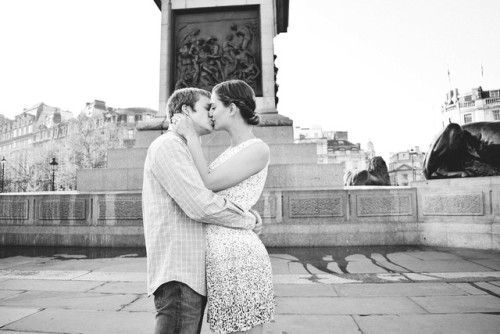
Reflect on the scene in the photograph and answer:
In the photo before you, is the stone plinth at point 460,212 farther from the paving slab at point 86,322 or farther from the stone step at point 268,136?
the paving slab at point 86,322

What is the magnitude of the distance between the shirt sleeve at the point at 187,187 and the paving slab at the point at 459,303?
2.90 m

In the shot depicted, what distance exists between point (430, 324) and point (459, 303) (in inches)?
32.7

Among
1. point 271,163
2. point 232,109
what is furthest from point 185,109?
point 271,163

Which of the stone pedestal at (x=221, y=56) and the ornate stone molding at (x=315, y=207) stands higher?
the stone pedestal at (x=221, y=56)

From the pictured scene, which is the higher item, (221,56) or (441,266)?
(221,56)

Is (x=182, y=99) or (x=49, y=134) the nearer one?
A: (x=182, y=99)

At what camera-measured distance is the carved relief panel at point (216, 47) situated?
10.9m

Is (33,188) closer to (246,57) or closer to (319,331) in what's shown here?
(246,57)

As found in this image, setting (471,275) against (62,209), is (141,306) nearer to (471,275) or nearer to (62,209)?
(471,275)

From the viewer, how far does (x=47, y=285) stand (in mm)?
4969

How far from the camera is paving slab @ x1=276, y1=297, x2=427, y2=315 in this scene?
12.1 ft

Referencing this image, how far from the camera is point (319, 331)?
3170 millimetres

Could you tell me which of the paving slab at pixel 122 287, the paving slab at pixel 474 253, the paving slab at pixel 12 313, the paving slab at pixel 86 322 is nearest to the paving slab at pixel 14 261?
the paving slab at pixel 122 287

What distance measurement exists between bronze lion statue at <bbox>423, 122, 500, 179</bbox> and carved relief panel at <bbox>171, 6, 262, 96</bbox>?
5.05 metres
